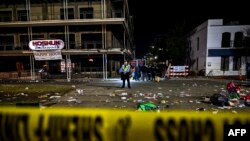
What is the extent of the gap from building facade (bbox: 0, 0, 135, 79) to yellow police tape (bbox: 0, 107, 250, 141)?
2327cm

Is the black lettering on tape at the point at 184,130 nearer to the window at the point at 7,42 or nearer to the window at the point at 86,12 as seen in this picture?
the window at the point at 86,12

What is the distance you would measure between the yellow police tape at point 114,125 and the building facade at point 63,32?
2327 centimetres

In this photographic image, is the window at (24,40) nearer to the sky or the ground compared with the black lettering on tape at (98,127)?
→ nearer to the sky

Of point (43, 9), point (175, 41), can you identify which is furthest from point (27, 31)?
point (175, 41)

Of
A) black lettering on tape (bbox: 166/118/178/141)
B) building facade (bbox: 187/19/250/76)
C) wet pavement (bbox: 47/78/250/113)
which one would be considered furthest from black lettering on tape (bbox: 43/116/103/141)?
building facade (bbox: 187/19/250/76)

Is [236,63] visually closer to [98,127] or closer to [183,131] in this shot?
[183,131]

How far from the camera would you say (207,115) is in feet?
6.36

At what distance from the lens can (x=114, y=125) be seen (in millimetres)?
1950

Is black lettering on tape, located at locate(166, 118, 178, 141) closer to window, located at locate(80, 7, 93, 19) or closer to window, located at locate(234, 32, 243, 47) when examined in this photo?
window, located at locate(234, 32, 243, 47)

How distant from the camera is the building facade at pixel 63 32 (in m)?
26.5

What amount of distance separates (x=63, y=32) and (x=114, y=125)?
28.8 meters

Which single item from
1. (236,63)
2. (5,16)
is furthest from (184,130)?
(5,16)

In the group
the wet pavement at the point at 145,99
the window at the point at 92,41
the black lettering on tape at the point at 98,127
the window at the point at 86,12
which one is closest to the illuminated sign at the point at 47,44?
the wet pavement at the point at 145,99

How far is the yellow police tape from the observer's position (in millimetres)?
1863
